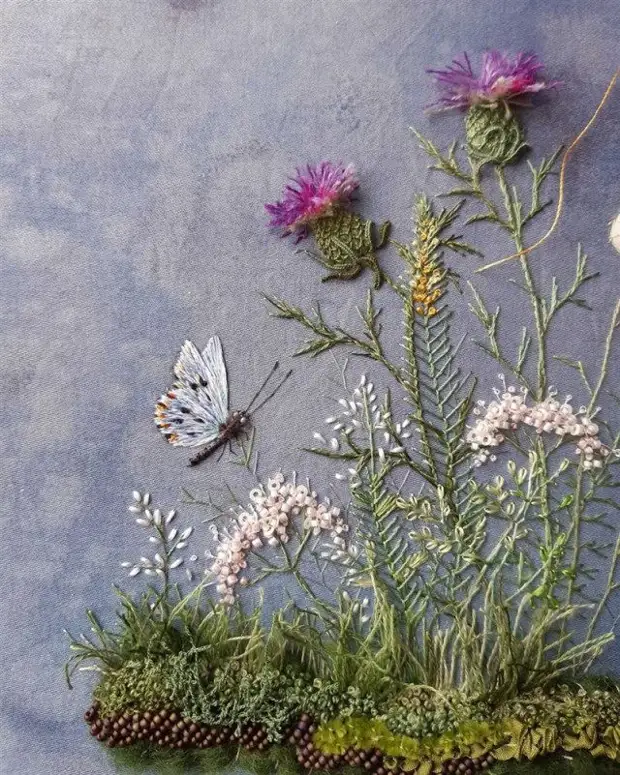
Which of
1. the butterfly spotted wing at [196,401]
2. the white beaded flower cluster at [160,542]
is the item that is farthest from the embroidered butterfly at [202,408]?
the white beaded flower cluster at [160,542]

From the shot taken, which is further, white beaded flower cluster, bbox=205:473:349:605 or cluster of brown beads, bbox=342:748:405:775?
white beaded flower cluster, bbox=205:473:349:605

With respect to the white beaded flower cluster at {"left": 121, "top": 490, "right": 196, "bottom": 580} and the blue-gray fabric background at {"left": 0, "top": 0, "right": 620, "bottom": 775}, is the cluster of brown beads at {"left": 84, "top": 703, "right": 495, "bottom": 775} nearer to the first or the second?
the blue-gray fabric background at {"left": 0, "top": 0, "right": 620, "bottom": 775}

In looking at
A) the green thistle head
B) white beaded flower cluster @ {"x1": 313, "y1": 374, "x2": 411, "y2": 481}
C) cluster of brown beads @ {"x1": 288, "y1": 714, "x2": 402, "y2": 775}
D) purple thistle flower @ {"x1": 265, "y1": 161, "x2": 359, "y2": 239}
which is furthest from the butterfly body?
the green thistle head

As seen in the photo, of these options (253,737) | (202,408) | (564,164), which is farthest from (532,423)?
(253,737)

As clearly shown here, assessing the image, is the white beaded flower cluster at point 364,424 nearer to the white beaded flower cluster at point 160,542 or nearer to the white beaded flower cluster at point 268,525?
the white beaded flower cluster at point 268,525

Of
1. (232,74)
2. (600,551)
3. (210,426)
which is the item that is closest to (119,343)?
(210,426)

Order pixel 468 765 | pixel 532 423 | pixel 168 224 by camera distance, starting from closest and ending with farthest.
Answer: pixel 468 765 → pixel 532 423 → pixel 168 224

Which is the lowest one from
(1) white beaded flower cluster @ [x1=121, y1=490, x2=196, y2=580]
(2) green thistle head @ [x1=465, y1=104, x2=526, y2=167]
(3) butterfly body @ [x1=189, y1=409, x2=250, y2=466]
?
(1) white beaded flower cluster @ [x1=121, y1=490, x2=196, y2=580]

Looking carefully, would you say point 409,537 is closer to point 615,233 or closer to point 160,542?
point 160,542
